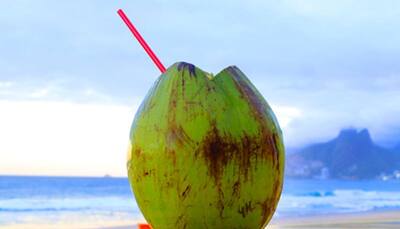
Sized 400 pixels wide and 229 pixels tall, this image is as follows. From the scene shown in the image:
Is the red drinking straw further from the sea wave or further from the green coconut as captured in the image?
the sea wave

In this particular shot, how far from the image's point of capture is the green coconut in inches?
128

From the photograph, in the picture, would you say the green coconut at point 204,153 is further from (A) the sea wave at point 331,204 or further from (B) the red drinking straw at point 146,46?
(A) the sea wave at point 331,204

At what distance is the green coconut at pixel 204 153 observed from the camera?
3.25 meters

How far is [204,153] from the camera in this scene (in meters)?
3.23

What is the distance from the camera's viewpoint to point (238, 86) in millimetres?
3479

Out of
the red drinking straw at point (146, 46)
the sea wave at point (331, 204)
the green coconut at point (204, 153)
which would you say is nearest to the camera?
the green coconut at point (204, 153)

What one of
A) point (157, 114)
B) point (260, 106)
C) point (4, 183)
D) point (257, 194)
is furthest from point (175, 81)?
point (4, 183)

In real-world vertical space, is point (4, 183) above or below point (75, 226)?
above

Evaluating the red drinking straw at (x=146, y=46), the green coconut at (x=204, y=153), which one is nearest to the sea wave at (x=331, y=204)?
the red drinking straw at (x=146, y=46)

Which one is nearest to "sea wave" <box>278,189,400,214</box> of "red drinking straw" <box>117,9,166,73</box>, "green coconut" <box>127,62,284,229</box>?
"red drinking straw" <box>117,9,166,73</box>

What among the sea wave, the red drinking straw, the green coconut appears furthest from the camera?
the sea wave

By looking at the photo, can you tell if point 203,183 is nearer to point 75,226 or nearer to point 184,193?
point 184,193

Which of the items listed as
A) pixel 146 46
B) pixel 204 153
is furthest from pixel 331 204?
pixel 204 153

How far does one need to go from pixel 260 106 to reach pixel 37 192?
→ 1165 inches
